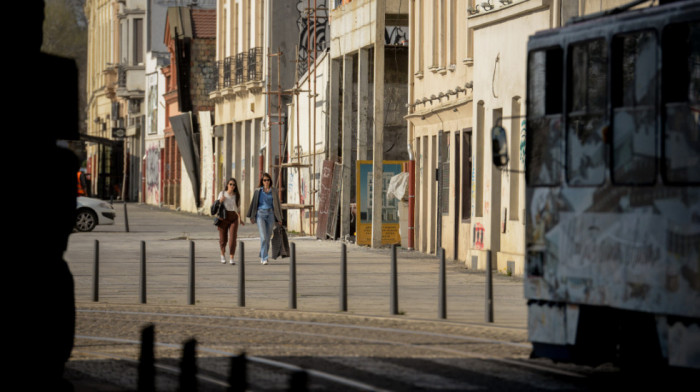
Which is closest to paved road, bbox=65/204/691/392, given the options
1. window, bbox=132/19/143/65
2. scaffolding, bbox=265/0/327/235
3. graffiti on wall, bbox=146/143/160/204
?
scaffolding, bbox=265/0/327/235

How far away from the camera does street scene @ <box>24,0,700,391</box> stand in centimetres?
1084

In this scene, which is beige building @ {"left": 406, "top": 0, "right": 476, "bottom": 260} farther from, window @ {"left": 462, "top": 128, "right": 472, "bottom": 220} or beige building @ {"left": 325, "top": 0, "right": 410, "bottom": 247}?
beige building @ {"left": 325, "top": 0, "right": 410, "bottom": 247}

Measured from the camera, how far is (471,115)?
1218 inches

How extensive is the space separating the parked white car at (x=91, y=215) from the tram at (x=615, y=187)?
32.9 metres

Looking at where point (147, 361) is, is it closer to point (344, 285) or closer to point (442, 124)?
point (344, 285)

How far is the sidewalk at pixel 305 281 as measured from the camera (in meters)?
19.7

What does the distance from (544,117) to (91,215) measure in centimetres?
3323

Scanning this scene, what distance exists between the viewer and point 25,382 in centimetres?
1038

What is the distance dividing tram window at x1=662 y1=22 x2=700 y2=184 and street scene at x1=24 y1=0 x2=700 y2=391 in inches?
0.6

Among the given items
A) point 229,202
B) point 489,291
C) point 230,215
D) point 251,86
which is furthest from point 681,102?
point 251,86

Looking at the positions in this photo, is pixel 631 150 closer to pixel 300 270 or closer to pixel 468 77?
pixel 300 270

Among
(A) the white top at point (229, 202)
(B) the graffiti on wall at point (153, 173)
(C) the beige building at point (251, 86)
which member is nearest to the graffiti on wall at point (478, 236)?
(A) the white top at point (229, 202)

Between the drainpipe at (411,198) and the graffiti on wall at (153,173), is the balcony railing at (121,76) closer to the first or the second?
the graffiti on wall at (153,173)

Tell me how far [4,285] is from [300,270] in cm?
1740
